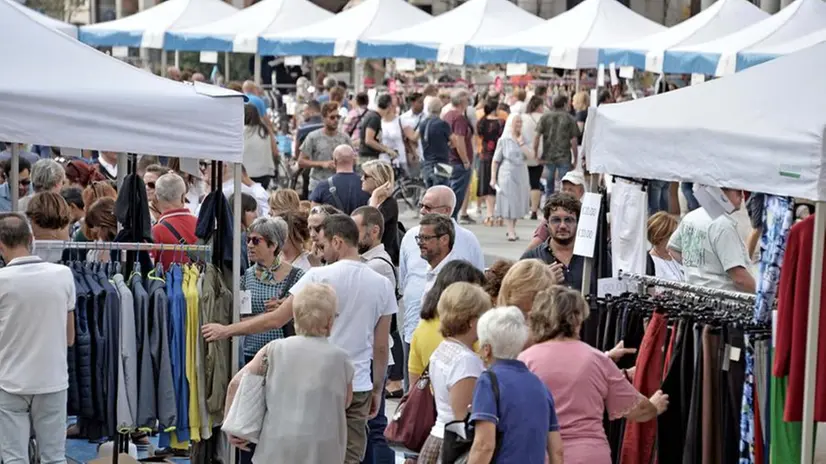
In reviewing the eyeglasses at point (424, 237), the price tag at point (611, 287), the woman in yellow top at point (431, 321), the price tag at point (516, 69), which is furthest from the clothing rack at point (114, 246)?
the price tag at point (516, 69)

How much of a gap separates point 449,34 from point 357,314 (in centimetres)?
1775

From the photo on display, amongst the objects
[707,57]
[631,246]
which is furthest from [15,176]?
[707,57]

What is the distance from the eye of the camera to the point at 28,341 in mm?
7574

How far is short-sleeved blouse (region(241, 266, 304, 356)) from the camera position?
859 cm

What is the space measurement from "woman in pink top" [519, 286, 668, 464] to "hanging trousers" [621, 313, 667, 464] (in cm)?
92

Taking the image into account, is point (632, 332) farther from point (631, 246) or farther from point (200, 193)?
point (200, 193)

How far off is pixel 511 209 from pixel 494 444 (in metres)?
15.1

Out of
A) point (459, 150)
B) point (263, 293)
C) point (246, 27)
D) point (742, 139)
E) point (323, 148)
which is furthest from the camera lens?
point (246, 27)

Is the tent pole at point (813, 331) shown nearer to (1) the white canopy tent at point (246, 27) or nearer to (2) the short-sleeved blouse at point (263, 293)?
(2) the short-sleeved blouse at point (263, 293)

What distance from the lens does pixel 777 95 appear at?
7.42 meters

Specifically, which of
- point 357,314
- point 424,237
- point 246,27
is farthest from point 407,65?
point 357,314

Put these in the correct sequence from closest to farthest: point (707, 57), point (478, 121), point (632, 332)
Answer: point (632, 332) < point (707, 57) < point (478, 121)

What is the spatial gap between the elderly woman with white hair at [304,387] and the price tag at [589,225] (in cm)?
205

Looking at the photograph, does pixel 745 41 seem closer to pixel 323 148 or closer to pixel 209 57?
pixel 323 148
